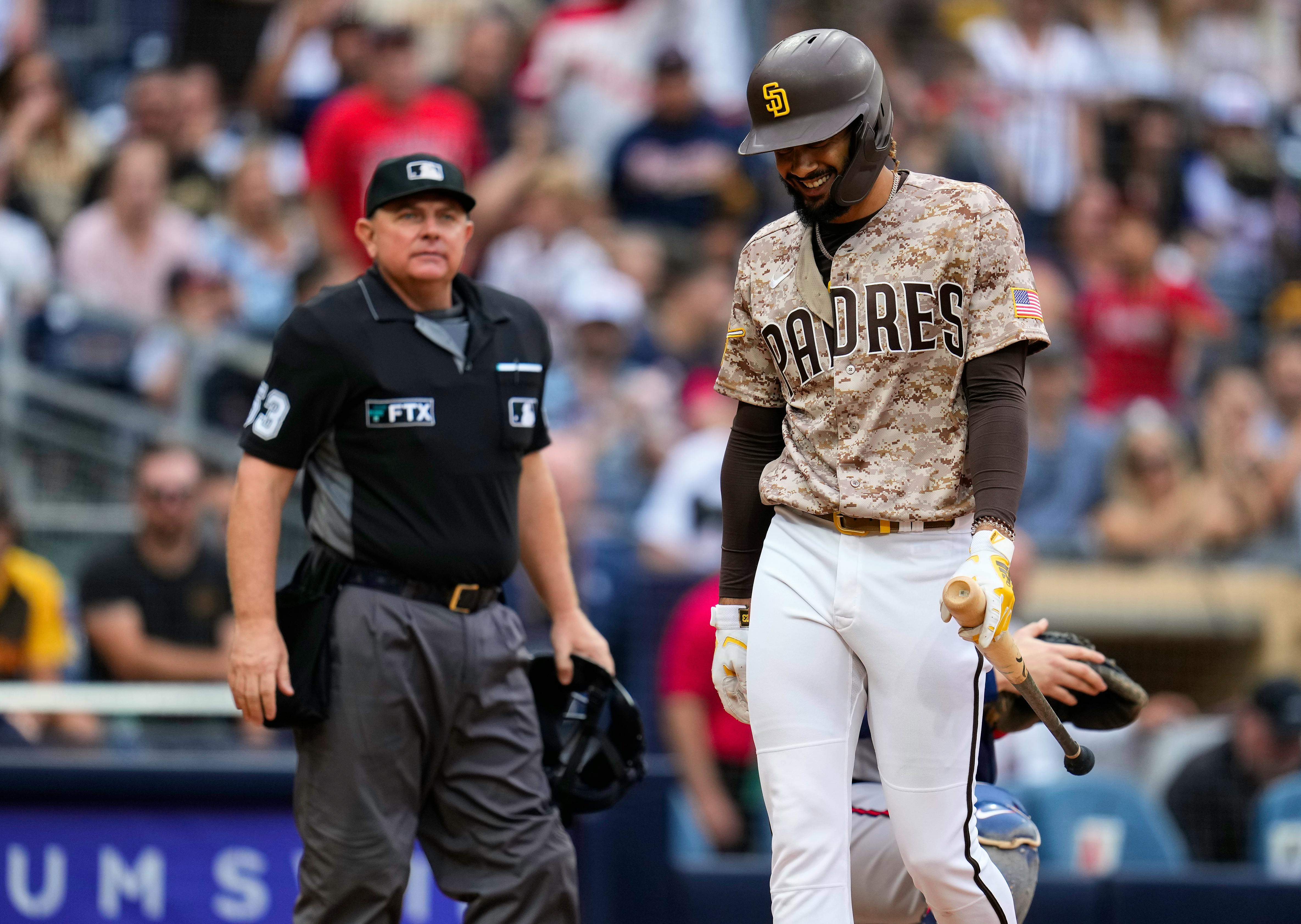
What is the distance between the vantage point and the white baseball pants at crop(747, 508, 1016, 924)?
3.37 metres

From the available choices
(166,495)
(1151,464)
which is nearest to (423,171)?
(166,495)

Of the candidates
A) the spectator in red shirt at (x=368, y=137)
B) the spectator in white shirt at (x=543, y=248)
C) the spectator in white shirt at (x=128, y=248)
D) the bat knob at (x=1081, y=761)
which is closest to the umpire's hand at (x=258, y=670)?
the bat knob at (x=1081, y=761)

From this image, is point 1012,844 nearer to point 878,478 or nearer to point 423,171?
point 878,478

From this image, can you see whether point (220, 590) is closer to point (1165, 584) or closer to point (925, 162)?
point (1165, 584)

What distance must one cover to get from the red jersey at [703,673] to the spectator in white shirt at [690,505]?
686mm

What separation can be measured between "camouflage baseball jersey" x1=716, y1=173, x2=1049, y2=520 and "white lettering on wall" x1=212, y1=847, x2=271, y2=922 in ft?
8.84

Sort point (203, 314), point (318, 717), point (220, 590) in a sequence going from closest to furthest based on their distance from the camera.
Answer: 1. point (318, 717)
2. point (220, 590)
3. point (203, 314)

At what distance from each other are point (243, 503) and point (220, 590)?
→ 294 centimetres

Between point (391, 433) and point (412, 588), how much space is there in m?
0.38

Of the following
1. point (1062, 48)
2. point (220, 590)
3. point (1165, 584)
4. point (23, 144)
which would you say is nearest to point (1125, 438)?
point (1165, 584)

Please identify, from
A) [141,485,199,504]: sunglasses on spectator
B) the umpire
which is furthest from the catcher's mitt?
[141,485,199,504]: sunglasses on spectator

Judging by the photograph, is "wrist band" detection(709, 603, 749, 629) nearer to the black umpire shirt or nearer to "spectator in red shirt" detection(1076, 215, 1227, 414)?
the black umpire shirt

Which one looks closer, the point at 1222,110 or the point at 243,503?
the point at 243,503

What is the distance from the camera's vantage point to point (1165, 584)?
778cm
